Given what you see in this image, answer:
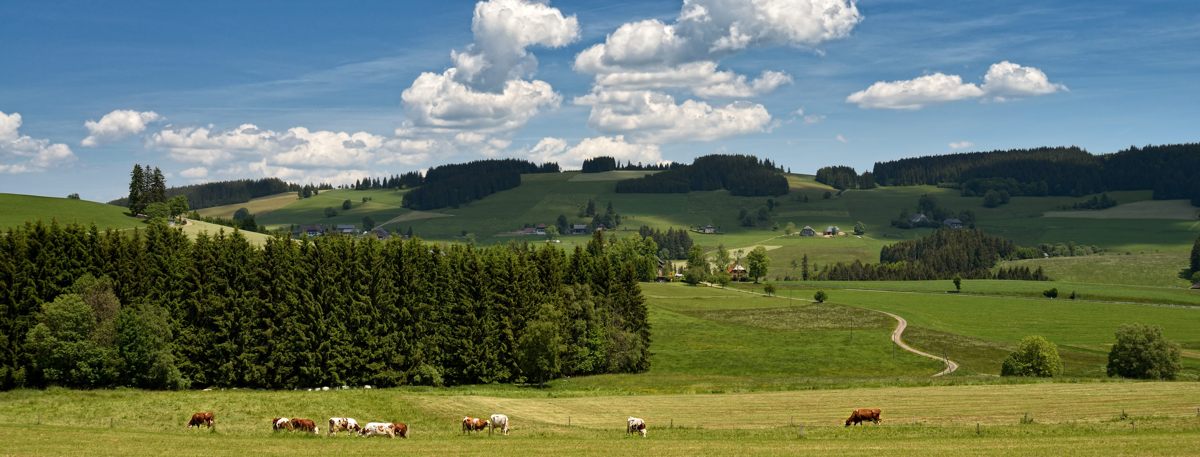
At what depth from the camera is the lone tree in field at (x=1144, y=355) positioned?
92.8 m

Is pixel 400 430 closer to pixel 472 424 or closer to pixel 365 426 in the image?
pixel 365 426

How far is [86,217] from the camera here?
526 feet

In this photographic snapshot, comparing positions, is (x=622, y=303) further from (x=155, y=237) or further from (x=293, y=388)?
(x=155, y=237)

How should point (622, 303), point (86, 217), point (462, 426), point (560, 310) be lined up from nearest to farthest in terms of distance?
1. point (462, 426)
2. point (560, 310)
3. point (622, 303)
4. point (86, 217)

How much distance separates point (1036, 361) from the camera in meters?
94.7

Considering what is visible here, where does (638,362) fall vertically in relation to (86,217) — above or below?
below

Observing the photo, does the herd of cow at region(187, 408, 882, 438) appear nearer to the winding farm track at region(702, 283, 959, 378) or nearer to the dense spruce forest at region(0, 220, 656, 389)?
the dense spruce forest at region(0, 220, 656, 389)

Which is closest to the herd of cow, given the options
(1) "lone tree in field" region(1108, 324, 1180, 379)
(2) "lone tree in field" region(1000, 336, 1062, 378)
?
(2) "lone tree in field" region(1000, 336, 1062, 378)

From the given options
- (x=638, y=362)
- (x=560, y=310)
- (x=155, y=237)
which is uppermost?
(x=155, y=237)

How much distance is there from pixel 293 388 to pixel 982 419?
196ft

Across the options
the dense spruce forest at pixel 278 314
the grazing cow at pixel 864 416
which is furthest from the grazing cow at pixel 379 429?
the dense spruce forest at pixel 278 314

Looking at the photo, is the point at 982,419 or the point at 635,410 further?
the point at 635,410

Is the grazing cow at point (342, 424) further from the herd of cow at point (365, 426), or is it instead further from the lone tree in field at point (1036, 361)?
the lone tree in field at point (1036, 361)

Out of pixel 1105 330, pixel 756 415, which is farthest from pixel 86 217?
pixel 1105 330
